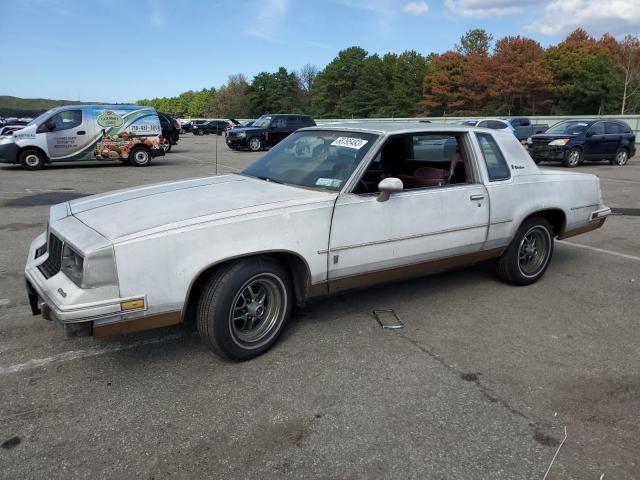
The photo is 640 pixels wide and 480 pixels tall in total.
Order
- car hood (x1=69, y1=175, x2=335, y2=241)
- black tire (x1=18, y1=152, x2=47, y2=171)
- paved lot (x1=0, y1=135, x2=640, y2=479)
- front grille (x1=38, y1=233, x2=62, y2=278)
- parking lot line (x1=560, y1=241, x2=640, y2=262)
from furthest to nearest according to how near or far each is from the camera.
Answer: black tire (x1=18, y1=152, x2=47, y2=171), parking lot line (x1=560, y1=241, x2=640, y2=262), front grille (x1=38, y1=233, x2=62, y2=278), car hood (x1=69, y1=175, x2=335, y2=241), paved lot (x1=0, y1=135, x2=640, y2=479)

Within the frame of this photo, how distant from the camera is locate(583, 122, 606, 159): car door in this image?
16.8m

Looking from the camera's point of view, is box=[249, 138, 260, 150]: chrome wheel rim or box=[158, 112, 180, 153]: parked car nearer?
box=[158, 112, 180, 153]: parked car

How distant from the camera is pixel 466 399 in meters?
2.98

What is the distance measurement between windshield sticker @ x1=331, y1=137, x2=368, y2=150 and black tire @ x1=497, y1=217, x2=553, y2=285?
1.87 meters

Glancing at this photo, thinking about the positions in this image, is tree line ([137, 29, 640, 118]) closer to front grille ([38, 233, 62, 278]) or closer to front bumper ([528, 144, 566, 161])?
front bumper ([528, 144, 566, 161])

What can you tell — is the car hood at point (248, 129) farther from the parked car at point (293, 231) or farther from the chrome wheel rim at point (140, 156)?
the parked car at point (293, 231)

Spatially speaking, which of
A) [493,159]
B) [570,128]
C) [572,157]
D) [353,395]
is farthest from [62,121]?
[570,128]

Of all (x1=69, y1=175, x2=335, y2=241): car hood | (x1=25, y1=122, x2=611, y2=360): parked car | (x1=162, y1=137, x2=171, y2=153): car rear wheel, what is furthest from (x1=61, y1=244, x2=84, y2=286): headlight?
(x1=162, y1=137, x2=171, y2=153): car rear wheel

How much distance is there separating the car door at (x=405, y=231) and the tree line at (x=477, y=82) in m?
49.8

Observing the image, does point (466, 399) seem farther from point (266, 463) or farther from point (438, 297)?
point (438, 297)

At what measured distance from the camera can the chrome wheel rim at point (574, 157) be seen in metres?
16.5

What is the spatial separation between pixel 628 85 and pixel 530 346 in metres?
54.1

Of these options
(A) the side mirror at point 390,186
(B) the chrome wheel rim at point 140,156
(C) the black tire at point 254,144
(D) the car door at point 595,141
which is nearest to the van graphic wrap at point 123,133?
(B) the chrome wheel rim at point 140,156

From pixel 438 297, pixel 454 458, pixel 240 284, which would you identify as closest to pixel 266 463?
pixel 454 458
